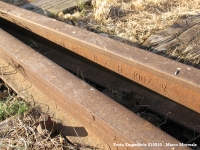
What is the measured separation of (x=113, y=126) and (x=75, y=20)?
2756mm

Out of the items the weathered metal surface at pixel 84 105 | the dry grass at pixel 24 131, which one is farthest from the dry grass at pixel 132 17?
the dry grass at pixel 24 131

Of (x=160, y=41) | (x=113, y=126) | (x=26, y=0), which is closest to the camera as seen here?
(x=113, y=126)

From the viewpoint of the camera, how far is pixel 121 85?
2.55m

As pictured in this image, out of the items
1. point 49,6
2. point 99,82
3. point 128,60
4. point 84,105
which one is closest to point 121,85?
point 99,82

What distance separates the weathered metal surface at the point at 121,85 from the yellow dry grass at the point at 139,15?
86cm

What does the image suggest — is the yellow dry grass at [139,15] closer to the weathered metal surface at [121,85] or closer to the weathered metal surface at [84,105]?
the weathered metal surface at [121,85]

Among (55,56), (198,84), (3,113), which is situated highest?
(198,84)

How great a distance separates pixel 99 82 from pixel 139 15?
1755 millimetres

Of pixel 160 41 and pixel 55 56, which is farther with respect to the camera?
pixel 160 41

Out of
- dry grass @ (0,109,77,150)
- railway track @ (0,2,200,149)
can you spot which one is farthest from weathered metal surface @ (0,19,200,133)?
dry grass @ (0,109,77,150)

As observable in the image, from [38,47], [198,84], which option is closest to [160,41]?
[38,47]

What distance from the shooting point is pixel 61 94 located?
1.98 meters

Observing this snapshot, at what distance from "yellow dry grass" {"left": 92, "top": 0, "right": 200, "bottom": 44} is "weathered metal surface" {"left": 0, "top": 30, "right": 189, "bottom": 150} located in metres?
1.45

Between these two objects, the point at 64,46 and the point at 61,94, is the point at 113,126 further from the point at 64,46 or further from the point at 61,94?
the point at 64,46
